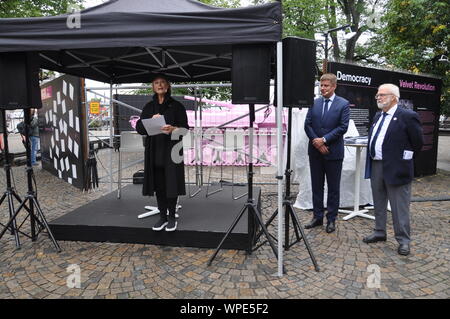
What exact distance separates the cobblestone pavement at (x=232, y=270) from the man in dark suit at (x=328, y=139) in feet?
1.75

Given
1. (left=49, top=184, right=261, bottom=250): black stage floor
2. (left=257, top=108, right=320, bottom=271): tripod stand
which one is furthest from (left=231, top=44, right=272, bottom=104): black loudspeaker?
(left=49, top=184, right=261, bottom=250): black stage floor

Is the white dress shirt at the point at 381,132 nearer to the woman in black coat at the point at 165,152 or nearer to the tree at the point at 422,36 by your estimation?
the woman in black coat at the point at 165,152

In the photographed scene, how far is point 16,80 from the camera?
12.1ft

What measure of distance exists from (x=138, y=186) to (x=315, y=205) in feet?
11.2

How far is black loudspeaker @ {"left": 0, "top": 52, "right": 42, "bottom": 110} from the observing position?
12.0 feet

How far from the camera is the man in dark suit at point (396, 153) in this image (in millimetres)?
3596

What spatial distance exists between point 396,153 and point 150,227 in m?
2.99

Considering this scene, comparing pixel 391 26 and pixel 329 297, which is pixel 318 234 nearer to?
pixel 329 297

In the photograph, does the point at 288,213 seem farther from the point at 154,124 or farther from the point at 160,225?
the point at 154,124

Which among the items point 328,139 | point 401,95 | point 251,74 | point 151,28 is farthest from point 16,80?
point 401,95

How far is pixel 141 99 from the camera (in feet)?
51.1

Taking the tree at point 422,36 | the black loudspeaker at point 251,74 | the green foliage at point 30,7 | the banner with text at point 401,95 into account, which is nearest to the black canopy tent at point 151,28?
the black loudspeaker at point 251,74

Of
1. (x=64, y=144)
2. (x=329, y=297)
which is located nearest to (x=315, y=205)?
(x=329, y=297)

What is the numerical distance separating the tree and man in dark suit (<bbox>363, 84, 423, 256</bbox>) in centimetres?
551
